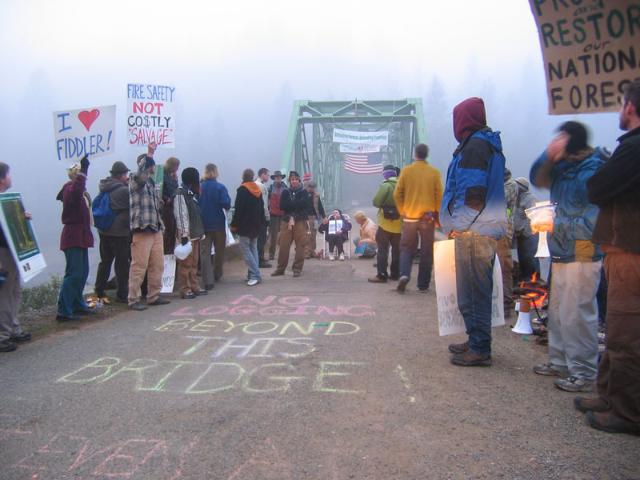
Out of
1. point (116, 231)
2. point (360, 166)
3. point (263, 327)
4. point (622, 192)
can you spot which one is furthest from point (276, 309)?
point (360, 166)

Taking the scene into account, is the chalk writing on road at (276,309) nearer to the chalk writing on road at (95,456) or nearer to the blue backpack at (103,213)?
the blue backpack at (103,213)

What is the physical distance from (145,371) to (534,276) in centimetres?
477

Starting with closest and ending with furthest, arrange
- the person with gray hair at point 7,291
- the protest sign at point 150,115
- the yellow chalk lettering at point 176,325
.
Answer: the person with gray hair at point 7,291, the yellow chalk lettering at point 176,325, the protest sign at point 150,115

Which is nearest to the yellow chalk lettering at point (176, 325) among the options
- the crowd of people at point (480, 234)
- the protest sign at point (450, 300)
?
the crowd of people at point (480, 234)

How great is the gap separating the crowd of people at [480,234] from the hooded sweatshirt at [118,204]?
12mm

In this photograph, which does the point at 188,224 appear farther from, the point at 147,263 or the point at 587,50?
the point at 587,50

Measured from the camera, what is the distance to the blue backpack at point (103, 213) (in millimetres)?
6003

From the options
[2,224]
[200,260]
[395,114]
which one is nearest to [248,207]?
[200,260]

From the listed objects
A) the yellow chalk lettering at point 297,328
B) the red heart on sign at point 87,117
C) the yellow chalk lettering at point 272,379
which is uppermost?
the red heart on sign at point 87,117

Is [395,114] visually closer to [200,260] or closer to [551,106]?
[200,260]

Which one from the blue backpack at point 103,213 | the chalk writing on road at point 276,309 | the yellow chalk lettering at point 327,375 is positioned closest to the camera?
the yellow chalk lettering at point 327,375

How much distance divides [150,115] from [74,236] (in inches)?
120

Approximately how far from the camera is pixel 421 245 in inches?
266

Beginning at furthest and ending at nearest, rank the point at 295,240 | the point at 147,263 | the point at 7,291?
the point at 295,240 → the point at 147,263 → the point at 7,291
